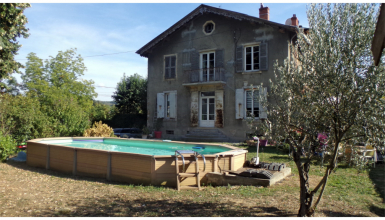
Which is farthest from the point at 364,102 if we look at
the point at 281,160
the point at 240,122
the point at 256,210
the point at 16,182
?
the point at 240,122

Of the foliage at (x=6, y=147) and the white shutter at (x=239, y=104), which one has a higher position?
the white shutter at (x=239, y=104)

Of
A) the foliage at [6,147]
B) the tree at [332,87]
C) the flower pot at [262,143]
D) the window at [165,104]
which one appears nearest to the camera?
the tree at [332,87]

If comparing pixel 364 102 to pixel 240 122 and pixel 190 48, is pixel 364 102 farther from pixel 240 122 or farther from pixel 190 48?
pixel 190 48

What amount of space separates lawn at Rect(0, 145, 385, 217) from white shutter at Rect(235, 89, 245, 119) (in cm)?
909

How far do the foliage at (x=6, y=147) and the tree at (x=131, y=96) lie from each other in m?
16.7

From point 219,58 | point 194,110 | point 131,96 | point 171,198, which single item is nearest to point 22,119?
point 171,198

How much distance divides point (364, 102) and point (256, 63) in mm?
12771

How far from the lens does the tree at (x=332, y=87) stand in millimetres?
3311

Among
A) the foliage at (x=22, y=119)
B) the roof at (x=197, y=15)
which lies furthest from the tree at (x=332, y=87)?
the roof at (x=197, y=15)

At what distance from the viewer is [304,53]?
394 centimetres

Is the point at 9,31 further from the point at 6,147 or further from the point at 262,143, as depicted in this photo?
the point at 262,143

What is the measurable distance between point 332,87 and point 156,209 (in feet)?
10.5

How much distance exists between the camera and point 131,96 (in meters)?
26.5

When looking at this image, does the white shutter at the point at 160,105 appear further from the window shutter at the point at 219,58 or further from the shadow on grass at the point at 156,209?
the shadow on grass at the point at 156,209
